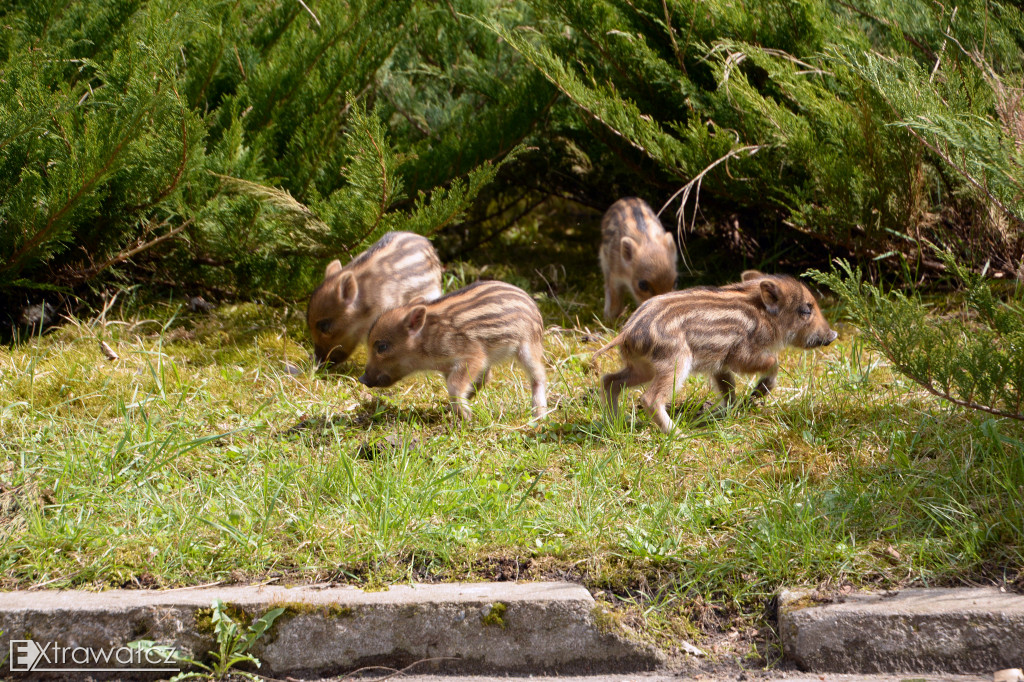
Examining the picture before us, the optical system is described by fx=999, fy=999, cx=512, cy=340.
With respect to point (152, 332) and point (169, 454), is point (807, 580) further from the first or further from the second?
point (152, 332)

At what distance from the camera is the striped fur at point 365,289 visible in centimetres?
610

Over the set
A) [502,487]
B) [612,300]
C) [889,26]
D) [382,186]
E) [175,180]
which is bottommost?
[612,300]

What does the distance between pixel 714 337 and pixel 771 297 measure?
1.59ft

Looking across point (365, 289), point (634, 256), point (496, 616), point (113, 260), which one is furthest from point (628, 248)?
point (496, 616)

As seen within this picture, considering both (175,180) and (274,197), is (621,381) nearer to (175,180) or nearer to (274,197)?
(274,197)

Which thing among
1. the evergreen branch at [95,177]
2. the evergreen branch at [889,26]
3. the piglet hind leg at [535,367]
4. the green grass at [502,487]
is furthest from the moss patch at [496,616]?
the evergreen branch at [889,26]

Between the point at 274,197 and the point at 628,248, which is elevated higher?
the point at 274,197

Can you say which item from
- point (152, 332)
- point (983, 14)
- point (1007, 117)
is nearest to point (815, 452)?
point (1007, 117)

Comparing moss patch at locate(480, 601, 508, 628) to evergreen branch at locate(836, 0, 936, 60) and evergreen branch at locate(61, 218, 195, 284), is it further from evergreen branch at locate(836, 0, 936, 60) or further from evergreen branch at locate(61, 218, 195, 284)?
evergreen branch at locate(836, 0, 936, 60)

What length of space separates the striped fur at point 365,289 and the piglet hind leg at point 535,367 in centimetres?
80

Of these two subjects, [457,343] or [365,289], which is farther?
[365,289]

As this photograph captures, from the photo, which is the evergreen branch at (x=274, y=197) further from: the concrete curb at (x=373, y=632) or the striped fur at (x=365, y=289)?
the concrete curb at (x=373, y=632)

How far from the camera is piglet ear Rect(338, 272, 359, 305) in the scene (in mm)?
6129

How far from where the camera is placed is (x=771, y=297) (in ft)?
17.4
